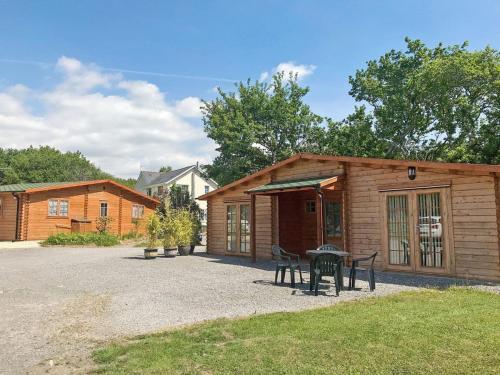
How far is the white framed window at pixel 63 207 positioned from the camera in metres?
23.8

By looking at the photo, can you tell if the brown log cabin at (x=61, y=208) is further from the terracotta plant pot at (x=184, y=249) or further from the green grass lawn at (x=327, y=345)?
the green grass lawn at (x=327, y=345)

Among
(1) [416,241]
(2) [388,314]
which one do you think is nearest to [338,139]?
(1) [416,241]

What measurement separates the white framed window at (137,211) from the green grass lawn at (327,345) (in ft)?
76.8

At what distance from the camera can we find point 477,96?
73.0 ft

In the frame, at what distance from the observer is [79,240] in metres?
21.1

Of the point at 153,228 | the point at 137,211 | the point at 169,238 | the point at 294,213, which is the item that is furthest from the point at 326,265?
the point at 137,211

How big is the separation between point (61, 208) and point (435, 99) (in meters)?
23.2

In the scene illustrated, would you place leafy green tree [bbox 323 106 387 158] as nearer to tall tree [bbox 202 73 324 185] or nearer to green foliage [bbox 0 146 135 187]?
tall tree [bbox 202 73 324 185]

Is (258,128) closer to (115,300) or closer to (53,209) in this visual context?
(53,209)

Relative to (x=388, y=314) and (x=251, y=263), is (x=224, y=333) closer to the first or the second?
(x=388, y=314)

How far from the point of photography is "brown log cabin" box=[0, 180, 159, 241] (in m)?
22.5

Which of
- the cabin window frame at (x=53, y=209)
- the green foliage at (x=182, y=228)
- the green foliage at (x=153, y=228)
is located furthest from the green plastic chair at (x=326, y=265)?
the cabin window frame at (x=53, y=209)

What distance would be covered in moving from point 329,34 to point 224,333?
399 inches

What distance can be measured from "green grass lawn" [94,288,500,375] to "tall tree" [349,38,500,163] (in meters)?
18.8
